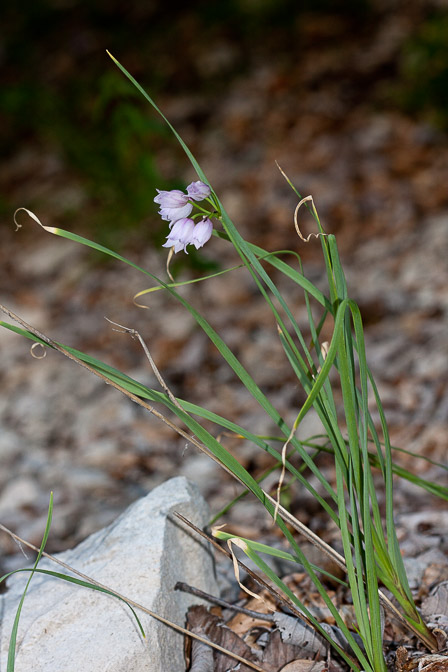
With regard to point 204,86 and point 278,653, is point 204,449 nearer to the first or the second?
point 278,653

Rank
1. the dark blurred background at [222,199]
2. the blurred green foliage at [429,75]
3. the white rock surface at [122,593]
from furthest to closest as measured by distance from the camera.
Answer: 1. the blurred green foliage at [429,75]
2. the dark blurred background at [222,199]
3. the white rock surface at [122,593]

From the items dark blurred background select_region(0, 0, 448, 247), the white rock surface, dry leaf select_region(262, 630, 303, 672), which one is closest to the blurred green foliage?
dark blurred background select_region(0, 0, 448, 247)

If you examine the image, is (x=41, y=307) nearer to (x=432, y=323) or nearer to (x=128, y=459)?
(x=128, y=459)

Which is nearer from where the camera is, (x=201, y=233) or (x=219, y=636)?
(x=201, y=233)

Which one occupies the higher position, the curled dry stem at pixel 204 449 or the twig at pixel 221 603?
the curled dry stem at pixel 204 449

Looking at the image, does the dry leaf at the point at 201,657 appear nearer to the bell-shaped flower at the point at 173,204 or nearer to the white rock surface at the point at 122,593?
the white rock surface at the point at 122,593

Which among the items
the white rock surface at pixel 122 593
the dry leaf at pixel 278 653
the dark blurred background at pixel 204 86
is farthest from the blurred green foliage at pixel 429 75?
the dry leaf at pixel 278 653

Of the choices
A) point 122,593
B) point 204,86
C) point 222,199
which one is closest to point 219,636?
point 122,593
